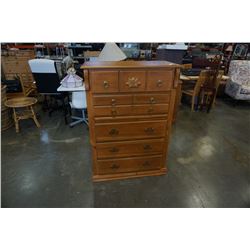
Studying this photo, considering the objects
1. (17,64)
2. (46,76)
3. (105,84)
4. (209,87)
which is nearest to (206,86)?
(209,87)

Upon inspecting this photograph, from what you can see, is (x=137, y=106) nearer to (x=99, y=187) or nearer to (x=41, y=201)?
(x=99, y=187)

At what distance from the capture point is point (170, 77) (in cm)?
163

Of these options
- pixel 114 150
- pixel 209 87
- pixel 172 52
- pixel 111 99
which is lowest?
pixel 114 150

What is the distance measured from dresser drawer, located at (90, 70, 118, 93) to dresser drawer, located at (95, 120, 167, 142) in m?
0.37

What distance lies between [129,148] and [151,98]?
0.62m

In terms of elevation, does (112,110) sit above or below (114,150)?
above

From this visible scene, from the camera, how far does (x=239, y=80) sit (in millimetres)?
4578

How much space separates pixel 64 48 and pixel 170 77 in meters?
5.49

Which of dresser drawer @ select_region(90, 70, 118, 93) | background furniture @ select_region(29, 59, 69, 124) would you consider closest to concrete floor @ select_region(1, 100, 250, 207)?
background furniture @ select_region(29, 59, 69, 124)

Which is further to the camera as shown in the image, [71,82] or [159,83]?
[71,82]

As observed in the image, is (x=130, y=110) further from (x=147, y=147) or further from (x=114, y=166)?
(x=114, y=166)

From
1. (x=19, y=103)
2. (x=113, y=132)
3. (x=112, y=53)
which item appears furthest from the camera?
(x=19, y=103)

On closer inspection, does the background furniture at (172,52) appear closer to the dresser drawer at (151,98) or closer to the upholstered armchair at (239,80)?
the upholstered armchair at (239,80)

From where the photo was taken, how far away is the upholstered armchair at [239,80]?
4336 millimetres
